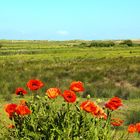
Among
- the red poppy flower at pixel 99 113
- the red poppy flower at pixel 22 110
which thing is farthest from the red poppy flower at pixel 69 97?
the red poppy flower at pixel 22 110

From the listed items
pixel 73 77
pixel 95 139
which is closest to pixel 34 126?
pixel 95 139

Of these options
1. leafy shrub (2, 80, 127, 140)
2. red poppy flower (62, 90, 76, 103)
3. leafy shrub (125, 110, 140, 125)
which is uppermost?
red poppy flower (62, 90, 76, 103)

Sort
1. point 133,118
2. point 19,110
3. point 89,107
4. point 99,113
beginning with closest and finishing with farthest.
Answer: point 89,107 < point 19,110 < point 99,113 < point 133,118

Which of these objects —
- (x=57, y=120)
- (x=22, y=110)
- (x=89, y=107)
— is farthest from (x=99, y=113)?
(x=22, y=110)

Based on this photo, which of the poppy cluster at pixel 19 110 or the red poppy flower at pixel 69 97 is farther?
the poppy cluster at pixel 19 110

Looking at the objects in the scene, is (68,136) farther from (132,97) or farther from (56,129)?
(132,97)

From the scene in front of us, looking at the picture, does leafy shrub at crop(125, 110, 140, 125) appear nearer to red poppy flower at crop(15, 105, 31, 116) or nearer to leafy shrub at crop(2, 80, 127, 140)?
leafy shrub at crop(2, 80, 127, 140)

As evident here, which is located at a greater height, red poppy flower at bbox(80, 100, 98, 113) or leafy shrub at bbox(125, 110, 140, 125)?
red poppy flower at bbox(80, 100, 98, 113)

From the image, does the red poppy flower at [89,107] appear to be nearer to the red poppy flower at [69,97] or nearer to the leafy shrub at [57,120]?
the leafy shrub at [57,120]

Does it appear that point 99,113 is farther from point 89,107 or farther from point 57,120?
point 57,120

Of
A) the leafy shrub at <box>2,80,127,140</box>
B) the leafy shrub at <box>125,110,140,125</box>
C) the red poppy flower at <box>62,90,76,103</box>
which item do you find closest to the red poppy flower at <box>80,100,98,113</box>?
the leafy shrub at <box>2,80,127,140</box>

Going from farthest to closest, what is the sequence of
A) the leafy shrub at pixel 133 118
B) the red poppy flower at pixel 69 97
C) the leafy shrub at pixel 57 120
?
the leafy shrub at pixel 133 118 < the leafy shrub at pixel 57 120 < the red poppy flower at pixel 69 97

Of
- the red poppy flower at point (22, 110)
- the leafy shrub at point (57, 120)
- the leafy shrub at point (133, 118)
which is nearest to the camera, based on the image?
the red poppy flower at point (22, 110)

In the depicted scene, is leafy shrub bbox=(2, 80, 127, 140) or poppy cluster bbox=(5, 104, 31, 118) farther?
leafy shrub bbox=(2, 80, 127, 140)
